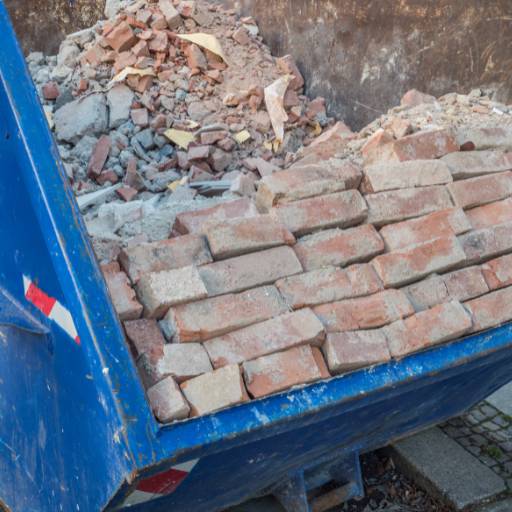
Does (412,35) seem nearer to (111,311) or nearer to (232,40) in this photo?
(232,40)

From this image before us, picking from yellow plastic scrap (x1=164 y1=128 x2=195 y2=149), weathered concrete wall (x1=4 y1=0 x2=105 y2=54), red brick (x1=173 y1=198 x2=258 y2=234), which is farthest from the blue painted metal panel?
weathered concrete wall (x1=4 y1=0 x2=105 y2=54)

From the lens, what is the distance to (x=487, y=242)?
262 centimetres

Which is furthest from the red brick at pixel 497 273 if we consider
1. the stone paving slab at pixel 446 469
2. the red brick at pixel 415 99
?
the red brick at pixel 415 99

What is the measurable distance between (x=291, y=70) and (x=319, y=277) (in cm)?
365

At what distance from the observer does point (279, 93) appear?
17.7 feet

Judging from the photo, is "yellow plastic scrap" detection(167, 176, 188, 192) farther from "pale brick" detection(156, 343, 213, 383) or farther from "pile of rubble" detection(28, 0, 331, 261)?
"pale brick" detection(156, 343, 213, 383)

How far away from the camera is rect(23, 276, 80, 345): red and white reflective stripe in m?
1.91

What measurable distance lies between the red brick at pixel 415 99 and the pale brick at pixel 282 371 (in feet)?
8.64

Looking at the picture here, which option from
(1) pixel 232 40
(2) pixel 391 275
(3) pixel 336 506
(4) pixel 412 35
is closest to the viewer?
(2) pixel 391 275

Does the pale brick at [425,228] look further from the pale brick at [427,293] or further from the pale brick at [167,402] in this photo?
the pale brick at [167,402]

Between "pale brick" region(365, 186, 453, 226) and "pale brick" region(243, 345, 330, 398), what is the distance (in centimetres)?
66

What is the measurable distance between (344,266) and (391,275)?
160 mm

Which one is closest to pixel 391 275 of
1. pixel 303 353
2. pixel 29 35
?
pixel 303 353

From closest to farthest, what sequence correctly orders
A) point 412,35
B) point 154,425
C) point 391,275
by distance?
1. point 154,425
2. point 391,275
3. point 412,35
